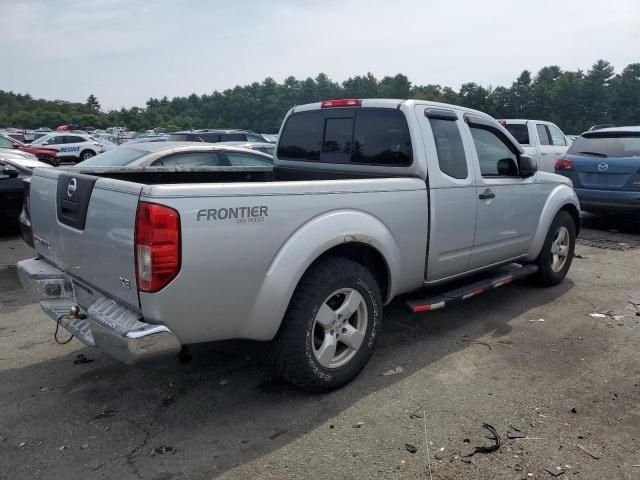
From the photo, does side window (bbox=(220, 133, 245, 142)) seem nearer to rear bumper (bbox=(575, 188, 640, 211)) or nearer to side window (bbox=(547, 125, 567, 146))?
side window (bbox=(547, 125, 567, 146))

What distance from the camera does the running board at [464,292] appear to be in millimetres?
3900

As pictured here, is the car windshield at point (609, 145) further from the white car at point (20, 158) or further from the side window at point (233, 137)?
the side window at point (233, 137)

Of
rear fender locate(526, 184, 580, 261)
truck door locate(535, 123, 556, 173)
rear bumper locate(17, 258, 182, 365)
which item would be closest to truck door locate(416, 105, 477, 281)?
rear fender locate(526, 184, 580, 261)

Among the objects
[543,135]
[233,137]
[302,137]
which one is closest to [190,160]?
[302,137]

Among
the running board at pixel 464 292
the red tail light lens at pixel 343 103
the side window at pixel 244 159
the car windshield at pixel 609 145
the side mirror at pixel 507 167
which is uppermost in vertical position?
the red tail light lens at pixel 343 103

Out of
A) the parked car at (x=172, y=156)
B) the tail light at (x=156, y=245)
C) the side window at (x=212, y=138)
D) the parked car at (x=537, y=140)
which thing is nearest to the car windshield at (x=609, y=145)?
the parked car at (x=537, y=140)

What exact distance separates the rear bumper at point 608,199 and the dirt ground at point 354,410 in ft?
14.2

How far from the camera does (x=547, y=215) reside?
5285 mm

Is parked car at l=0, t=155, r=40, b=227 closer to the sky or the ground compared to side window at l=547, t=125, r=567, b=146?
closer to the ground

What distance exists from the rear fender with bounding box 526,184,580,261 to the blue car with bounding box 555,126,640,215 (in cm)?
356

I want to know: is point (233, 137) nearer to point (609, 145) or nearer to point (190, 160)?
point (190, 160)

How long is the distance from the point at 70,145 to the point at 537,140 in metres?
20.3

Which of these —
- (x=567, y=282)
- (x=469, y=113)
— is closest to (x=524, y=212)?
(x=469, y=113)

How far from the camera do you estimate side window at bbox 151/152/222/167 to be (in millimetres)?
6956
